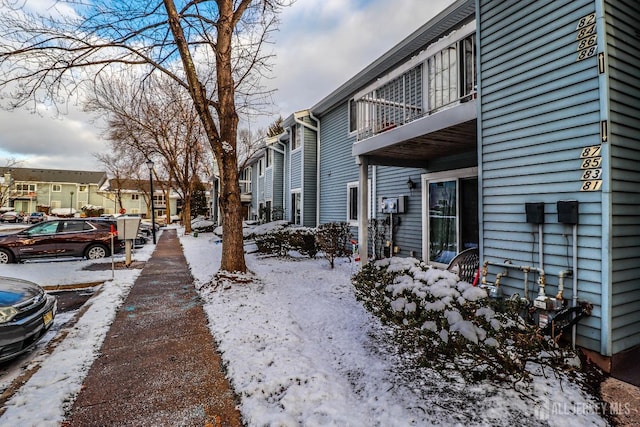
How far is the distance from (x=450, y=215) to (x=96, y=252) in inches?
442

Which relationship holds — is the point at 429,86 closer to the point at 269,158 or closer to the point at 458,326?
the point at 458,326

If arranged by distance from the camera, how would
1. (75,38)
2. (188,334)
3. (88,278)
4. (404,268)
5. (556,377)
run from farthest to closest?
(88,278)
(75,38)
(188,334)
(404,268)
(556,377)

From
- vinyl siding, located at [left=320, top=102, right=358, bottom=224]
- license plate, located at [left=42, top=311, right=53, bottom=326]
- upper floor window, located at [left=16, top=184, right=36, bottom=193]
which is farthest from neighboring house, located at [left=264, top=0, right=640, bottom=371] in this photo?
upper floor window, located at [left=16, top=184, right=36, bottom=193]

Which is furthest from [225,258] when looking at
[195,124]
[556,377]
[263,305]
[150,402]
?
[195,124]

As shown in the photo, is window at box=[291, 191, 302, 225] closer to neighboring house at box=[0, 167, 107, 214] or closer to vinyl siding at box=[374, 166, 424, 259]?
vinyl siding at box=[374, 166, 424, 259]

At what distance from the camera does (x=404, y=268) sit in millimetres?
3695

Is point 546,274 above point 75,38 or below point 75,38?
below

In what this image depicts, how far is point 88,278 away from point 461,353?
8599 millimetres

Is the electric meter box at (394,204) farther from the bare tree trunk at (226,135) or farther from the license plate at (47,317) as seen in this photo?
the license plate at (47,317)

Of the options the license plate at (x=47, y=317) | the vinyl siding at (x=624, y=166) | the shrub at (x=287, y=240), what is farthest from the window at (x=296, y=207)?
the vinyl siding at (x=624, y=166)

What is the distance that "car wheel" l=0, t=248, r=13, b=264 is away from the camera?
378 inches

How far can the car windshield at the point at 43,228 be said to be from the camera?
9.91 metres

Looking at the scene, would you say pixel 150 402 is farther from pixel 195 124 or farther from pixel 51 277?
pixel 195 124

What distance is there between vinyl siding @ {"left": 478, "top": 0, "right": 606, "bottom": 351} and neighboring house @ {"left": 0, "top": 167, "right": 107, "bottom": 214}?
5792 cm
